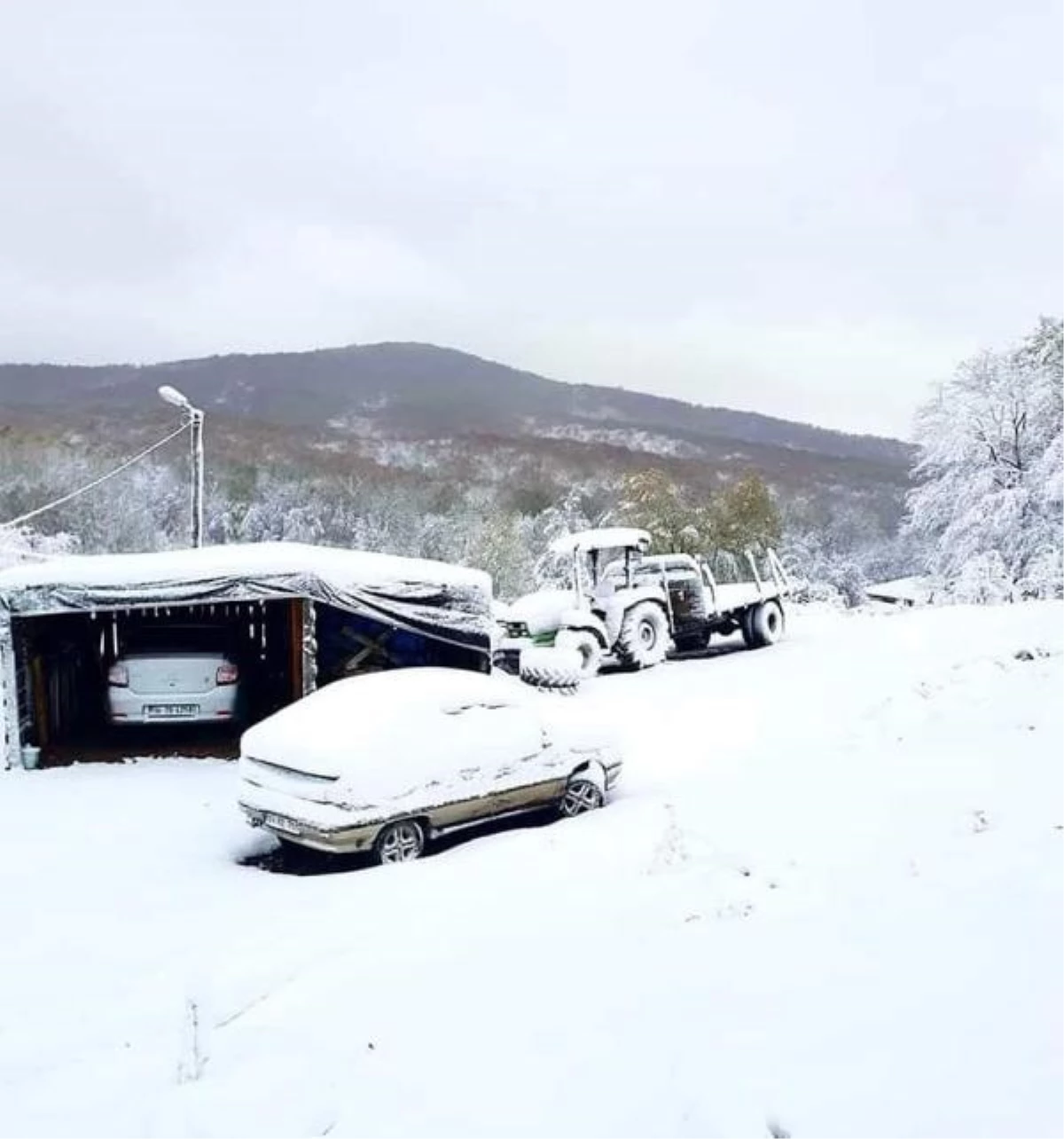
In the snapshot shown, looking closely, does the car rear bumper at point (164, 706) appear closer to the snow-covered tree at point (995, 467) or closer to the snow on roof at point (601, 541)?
the snow on roof at point (601, 541)

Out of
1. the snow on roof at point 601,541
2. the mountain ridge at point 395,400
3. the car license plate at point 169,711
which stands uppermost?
the mountain ridge at point 395,400

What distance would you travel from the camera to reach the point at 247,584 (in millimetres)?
8867

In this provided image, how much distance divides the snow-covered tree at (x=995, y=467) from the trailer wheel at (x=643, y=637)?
1277 cm

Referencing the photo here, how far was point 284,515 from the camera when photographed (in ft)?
173

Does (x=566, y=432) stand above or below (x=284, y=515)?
above

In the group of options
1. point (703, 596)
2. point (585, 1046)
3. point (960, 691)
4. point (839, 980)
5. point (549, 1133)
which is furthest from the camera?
point (703, 596)

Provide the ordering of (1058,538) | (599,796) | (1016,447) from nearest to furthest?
(599,796) → (1058,538) → (1016,447)

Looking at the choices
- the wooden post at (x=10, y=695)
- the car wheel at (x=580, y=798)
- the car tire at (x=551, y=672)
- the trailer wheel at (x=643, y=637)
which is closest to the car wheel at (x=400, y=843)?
the car wheel at (x=580, y=798)

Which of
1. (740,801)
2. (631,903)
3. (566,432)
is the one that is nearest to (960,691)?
(740,801)

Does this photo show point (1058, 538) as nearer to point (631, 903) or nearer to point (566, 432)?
point (631, 903)

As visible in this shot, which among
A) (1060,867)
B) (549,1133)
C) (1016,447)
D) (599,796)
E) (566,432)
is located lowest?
(599,796)

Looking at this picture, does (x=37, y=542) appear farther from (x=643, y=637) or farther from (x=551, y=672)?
(x=551, y=672)

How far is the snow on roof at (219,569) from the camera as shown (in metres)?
8.72

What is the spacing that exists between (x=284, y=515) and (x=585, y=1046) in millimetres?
52017
